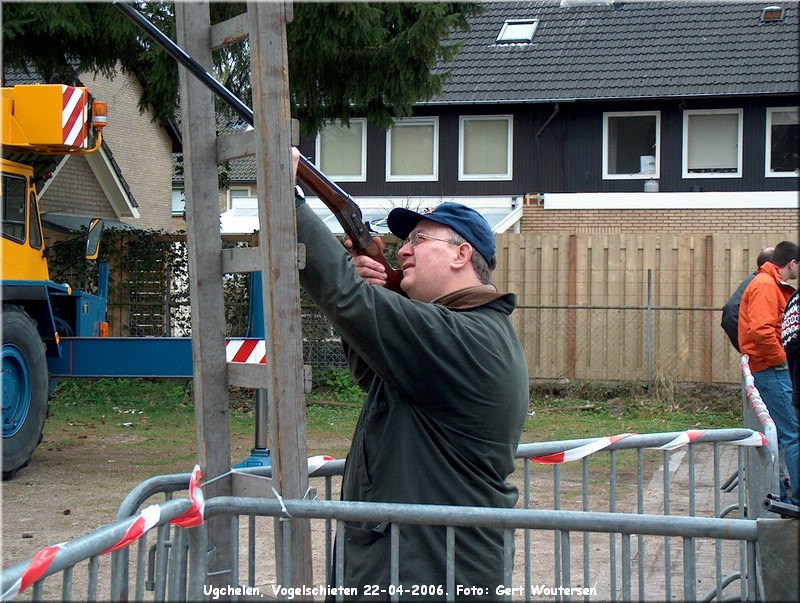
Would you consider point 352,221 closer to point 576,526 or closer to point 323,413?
point 576,526

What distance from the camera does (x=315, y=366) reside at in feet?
48.4

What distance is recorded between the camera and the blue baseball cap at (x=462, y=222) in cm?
309

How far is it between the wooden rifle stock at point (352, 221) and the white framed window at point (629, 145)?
64.4 feet

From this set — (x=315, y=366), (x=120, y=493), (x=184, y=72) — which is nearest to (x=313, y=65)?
(x=315, y=366)

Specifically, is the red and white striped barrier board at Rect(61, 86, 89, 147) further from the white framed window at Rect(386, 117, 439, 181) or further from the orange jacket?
the white framed window at Rect(386, 117, 439, 181)

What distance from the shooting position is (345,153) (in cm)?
2370

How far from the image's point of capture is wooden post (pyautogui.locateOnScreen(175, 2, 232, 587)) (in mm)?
2797

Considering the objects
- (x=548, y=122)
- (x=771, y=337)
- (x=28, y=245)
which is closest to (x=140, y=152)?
(x=548, y=122)

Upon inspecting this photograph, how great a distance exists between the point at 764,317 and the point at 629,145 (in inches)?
588

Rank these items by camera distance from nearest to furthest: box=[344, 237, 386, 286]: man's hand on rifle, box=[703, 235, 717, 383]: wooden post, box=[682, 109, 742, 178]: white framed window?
box=[344, 237, 386, 286]: man's hand on rifle
box=[703, 235, 717, 383]: wooden post
box=[682, 109, 742, 178]: white framed window

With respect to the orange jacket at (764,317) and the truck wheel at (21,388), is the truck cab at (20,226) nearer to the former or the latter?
the truck wheel at (21,388)

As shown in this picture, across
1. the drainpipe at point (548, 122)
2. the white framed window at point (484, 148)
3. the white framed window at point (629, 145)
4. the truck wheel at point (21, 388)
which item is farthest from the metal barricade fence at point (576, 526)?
the white framed window at point (484, 148)

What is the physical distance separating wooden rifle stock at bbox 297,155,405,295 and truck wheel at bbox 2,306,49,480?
684 centimetres

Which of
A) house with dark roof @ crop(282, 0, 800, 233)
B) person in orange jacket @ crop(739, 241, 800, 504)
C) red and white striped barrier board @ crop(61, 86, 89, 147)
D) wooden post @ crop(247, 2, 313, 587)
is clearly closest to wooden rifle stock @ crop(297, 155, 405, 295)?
wooden post @ crop(247, 2, 313, 587)
